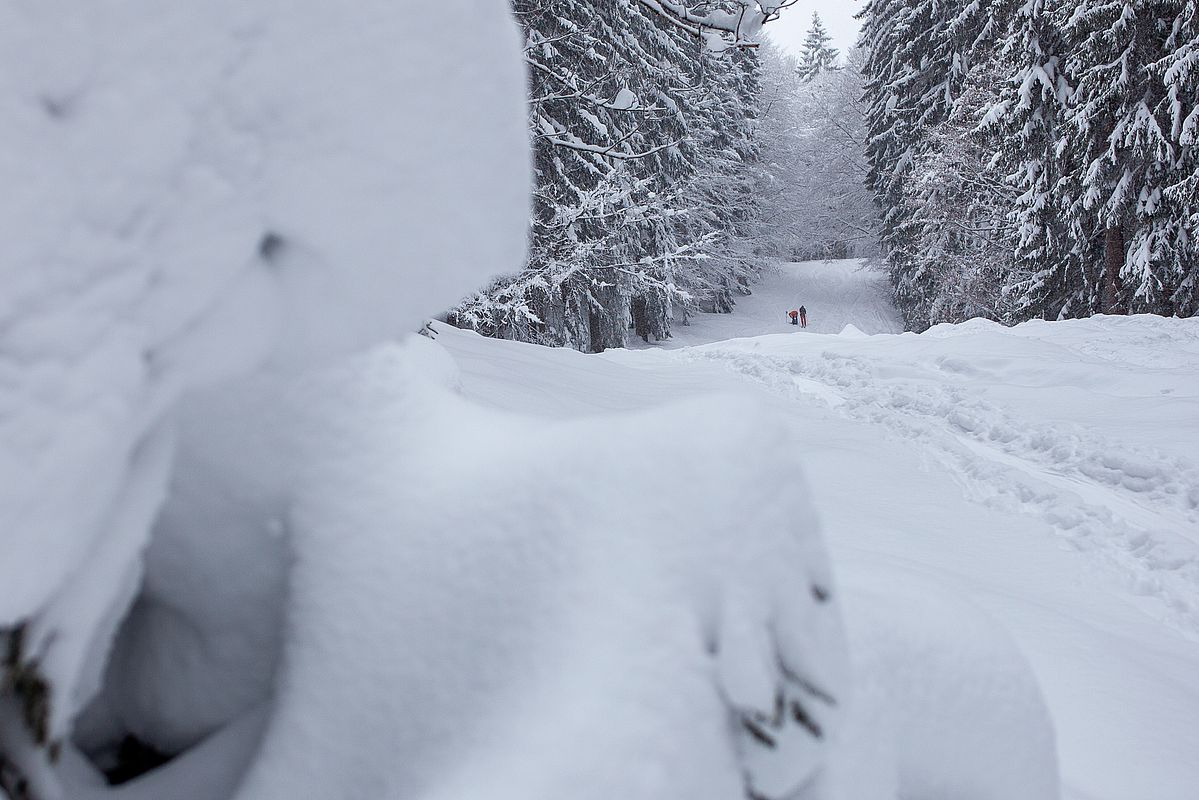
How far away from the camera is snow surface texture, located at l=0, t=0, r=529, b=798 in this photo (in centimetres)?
60

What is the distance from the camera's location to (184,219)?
2.30ft

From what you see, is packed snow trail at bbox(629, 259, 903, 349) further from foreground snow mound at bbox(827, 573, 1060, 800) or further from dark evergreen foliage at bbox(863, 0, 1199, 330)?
foreground snow mound at bbox(827, 573, 1060, 800)

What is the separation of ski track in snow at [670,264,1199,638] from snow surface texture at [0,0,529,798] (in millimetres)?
3552

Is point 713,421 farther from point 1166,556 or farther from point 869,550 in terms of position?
point 1166,556

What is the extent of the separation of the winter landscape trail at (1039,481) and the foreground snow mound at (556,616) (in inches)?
25.2

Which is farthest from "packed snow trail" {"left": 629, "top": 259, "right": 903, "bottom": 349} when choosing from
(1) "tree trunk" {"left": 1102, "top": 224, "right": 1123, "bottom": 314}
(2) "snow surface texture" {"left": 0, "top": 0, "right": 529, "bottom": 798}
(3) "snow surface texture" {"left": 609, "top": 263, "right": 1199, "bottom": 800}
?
(2) "snow surface texture" {"left": 0, "top": 0, "right": 529, "bottom": 798}

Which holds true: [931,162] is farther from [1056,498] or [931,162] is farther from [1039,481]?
[1056,498]

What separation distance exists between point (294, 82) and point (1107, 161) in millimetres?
12637

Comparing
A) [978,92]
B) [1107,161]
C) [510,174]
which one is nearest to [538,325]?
[1107,161]

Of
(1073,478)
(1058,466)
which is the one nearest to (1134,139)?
(1058,466)

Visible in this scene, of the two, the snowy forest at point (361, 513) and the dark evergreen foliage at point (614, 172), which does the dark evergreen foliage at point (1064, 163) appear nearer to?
the dark evergreen foliage at point (614, 172)

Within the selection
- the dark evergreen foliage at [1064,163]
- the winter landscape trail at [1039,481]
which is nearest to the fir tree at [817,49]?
the dark evergreen foliage at [1064,163]

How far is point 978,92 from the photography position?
45.0ft

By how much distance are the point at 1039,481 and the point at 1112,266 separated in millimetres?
8915
